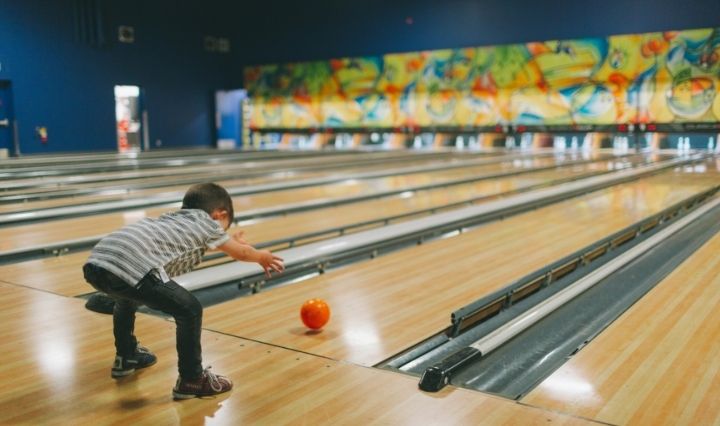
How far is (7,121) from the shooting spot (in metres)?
11.9

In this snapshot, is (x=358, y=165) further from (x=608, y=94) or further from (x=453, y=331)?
(x=453, y=331)

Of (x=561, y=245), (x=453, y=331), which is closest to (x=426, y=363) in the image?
(x=453, y=331)

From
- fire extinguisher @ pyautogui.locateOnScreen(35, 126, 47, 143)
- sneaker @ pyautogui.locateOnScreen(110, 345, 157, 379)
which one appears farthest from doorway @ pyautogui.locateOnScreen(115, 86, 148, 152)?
sneaker @ pyautogui.locateOnScreen(110, 345, 157, 379)

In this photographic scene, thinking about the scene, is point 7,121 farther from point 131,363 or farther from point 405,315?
point 131,363

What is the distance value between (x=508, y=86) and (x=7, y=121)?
329 inches

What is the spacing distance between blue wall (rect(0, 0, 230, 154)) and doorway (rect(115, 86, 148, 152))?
18cm

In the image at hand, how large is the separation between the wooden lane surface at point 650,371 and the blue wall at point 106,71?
11.5 metres

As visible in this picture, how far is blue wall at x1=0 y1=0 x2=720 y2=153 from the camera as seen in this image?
468 inches

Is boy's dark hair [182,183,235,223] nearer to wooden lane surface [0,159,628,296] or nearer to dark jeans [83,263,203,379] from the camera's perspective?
dark jeans [83,263,203,379]

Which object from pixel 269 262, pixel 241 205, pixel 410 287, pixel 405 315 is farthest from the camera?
pixel 241 205

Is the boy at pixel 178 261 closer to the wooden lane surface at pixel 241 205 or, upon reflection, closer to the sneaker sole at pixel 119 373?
the sneaker sole at pixel 119 373

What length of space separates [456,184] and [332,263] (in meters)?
3.83

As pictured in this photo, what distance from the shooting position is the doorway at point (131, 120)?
13859 mm

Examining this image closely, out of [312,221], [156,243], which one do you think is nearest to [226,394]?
[156,243]
